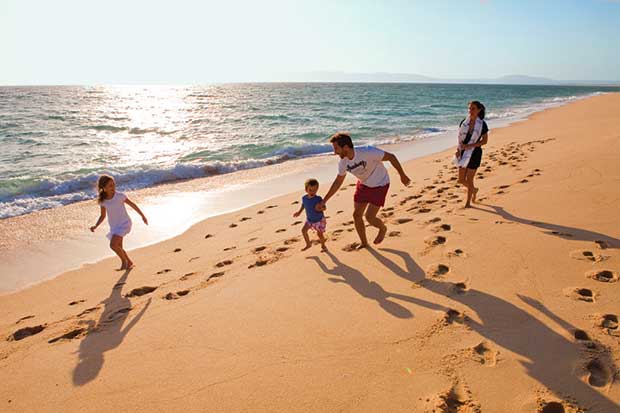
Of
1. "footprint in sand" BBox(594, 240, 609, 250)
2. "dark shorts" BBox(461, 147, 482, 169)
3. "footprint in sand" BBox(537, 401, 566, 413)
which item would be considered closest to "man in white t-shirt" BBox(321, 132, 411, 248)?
"dark shorts" BBox(461, 147, 482, 169)

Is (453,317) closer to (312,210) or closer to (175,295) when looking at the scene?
(312,210)

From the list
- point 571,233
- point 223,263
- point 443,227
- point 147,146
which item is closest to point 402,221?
point 443,227

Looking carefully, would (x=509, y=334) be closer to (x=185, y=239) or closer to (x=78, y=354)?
(x=78, y=354)

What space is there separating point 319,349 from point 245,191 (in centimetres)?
682

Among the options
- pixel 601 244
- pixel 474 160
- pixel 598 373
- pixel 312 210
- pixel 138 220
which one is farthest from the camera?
pixel 138 220

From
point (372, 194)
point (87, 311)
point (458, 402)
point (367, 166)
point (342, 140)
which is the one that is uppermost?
point (342, 140)

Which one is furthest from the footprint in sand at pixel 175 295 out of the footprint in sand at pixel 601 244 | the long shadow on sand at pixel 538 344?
the footprint in sand at pixel 601 244

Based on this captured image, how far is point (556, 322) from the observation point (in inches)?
104

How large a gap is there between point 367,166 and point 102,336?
310 cm

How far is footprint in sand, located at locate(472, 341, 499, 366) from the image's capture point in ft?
7.65

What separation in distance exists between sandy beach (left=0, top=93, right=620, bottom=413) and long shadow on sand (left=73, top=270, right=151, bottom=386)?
0.02 metres

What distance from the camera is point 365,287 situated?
11.3 ft

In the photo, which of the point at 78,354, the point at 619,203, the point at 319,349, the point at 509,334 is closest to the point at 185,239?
the point at 78,354

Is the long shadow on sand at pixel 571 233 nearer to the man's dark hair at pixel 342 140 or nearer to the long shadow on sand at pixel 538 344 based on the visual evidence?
the long shadow on sand at pixel 538 344
